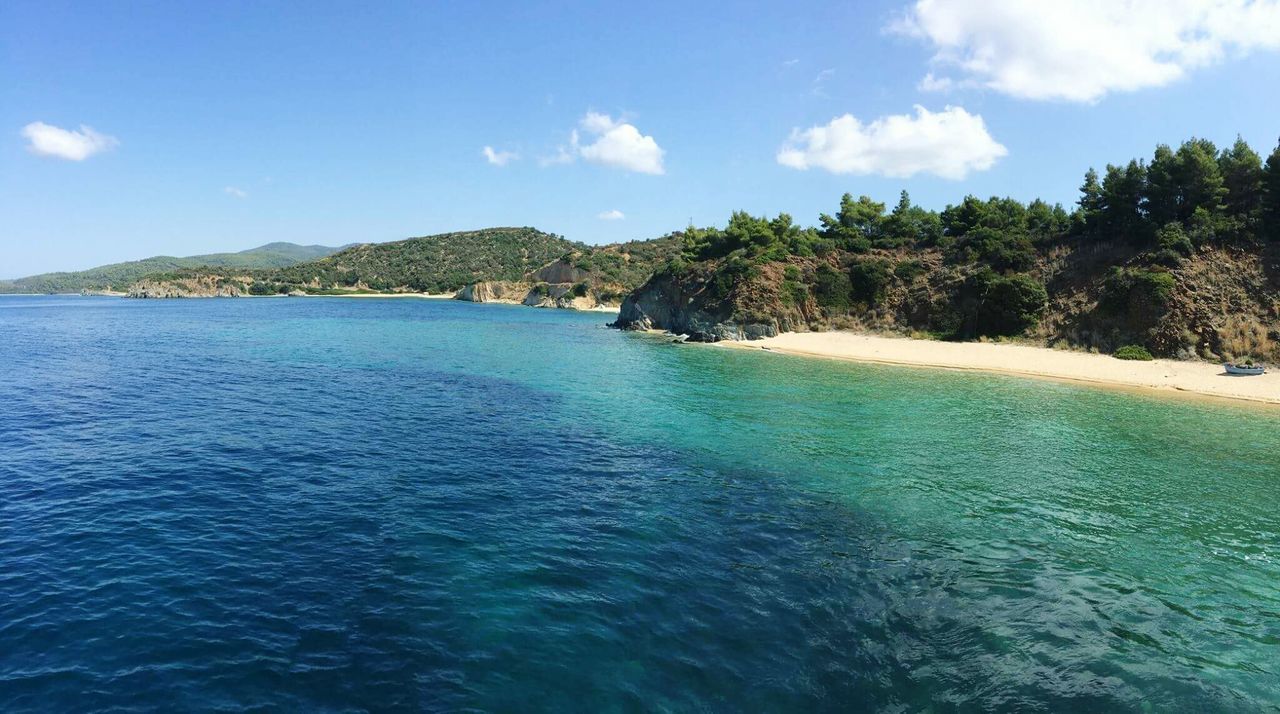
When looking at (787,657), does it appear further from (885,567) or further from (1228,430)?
(1228,430)

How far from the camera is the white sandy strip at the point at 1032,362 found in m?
38.4

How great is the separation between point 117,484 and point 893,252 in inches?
2938

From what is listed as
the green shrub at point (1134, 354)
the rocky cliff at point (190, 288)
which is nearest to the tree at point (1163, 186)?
the green shrub at point (1134, 354)

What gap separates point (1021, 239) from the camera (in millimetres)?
63906

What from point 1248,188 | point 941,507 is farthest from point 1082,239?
point 941,507

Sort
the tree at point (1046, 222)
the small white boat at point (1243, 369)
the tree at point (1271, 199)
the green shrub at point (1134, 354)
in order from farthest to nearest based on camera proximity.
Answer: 1. the tree at point (1046, 222)
2. the tree at point (1271, 199)
3. the green shrub at point (1134, 354)
4. the small white boat at point (1243, 369)

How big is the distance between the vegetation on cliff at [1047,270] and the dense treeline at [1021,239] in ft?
0.41

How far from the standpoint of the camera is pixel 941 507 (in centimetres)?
1717

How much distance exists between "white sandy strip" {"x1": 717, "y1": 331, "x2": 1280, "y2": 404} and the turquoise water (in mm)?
11782

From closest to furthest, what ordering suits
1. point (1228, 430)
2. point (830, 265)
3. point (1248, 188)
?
point (1228, 430) < point (1248, 188) < point (830, 265)

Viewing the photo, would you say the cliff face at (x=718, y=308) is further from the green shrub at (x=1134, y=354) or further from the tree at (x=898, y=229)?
the green shrub at (x=1134, y=354)

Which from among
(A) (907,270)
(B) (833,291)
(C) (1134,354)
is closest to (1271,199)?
(C) (1134,354)

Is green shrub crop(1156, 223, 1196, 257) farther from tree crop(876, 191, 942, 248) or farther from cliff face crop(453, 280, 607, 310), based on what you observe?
cliff face crop(453, 280, 607, 310)

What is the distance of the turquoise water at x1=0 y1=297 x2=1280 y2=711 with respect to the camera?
9.34 meters
